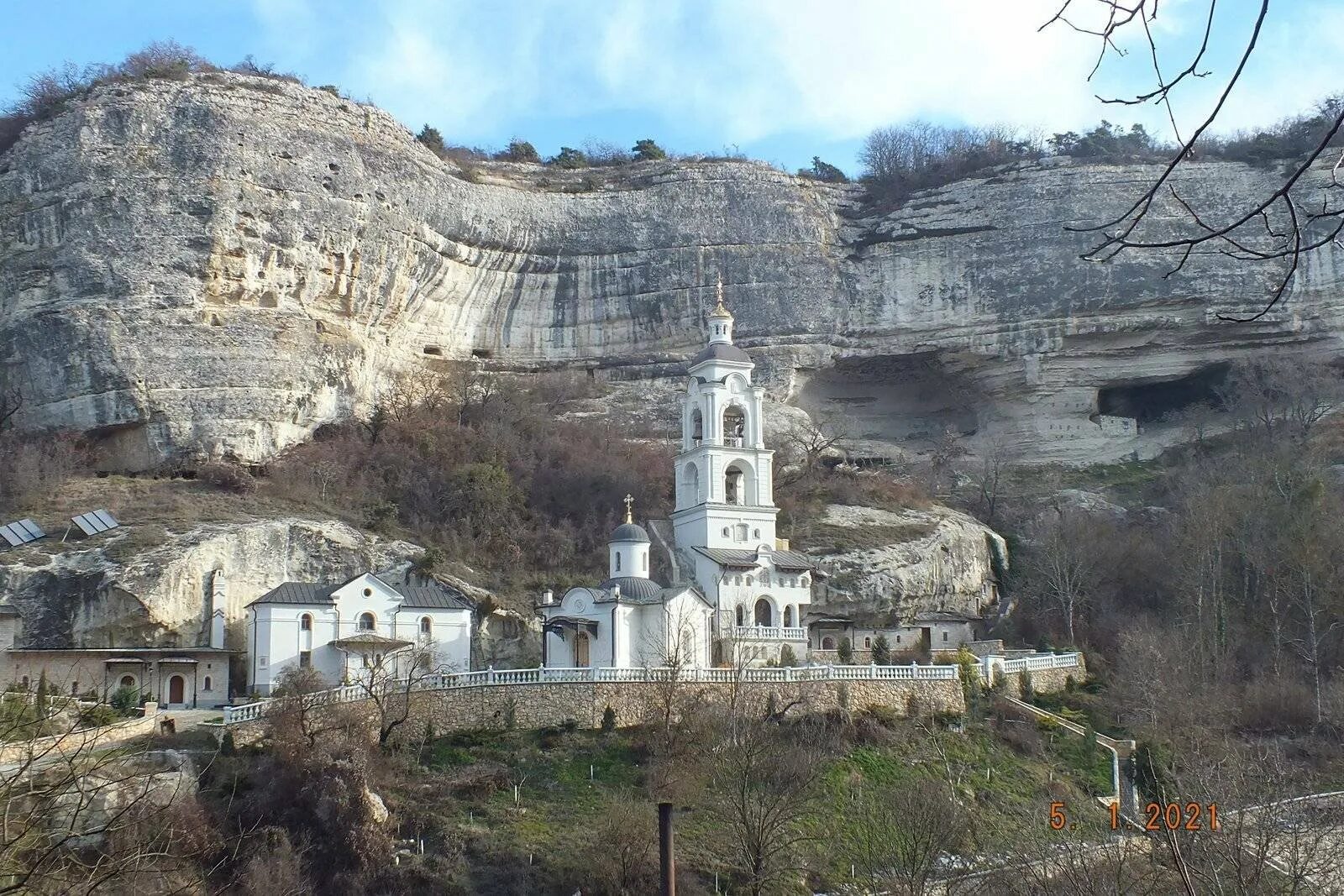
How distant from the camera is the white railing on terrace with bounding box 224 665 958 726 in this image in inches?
1036

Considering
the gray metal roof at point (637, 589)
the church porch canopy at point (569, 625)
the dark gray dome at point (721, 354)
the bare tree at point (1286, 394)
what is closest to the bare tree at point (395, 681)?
the church porch canopy at point (569, 625)

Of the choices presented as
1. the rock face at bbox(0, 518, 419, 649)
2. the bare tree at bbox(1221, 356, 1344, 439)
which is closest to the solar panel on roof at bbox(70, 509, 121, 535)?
the rock face at bbox(0, 518, 419, 649)

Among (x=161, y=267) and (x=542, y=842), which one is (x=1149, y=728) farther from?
(x=161, y=267)

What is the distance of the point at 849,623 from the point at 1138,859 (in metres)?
16.1

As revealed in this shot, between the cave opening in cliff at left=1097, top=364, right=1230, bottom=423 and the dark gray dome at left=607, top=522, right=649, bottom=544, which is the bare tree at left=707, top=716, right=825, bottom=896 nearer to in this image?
the dark gray dome at left=607, top=522, right=649, bottom=544

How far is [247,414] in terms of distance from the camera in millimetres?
38844

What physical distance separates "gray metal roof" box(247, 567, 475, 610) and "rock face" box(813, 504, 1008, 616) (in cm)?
897

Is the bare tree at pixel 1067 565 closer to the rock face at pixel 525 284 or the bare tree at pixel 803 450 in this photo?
the bare tree at pixel 803 450

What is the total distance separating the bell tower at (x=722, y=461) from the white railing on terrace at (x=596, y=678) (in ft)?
22.6

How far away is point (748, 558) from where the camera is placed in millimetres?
34281

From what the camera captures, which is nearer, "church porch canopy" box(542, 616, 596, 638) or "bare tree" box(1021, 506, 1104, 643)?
"church porch canopy" box(542, 616, 596, 638)

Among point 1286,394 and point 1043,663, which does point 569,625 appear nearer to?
point 1043,663

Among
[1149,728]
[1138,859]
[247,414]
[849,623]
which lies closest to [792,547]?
[849,623]
